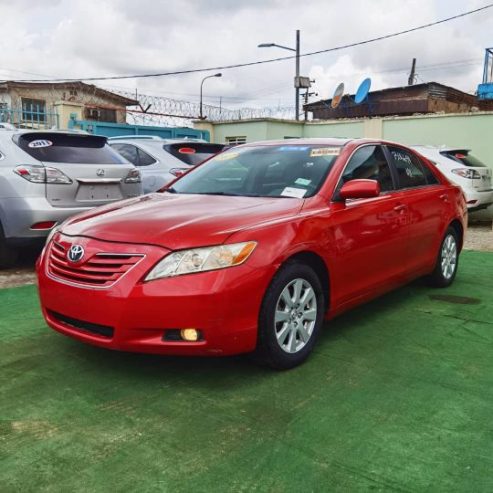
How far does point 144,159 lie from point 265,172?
4.59 m

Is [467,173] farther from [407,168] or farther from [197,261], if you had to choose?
[197,261]

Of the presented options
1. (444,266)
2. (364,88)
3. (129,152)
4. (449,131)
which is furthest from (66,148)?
(364,88)

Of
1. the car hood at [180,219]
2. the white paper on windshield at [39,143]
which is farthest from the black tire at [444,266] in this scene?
the white paper on windshield at [39,143]

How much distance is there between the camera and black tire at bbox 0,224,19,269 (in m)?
5.93

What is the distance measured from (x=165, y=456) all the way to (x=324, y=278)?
173cm

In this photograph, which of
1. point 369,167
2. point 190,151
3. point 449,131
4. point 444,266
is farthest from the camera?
point 449,131

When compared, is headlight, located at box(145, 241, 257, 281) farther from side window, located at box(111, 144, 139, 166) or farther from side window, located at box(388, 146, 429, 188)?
side window, located at box(111, 144, 139, 166)

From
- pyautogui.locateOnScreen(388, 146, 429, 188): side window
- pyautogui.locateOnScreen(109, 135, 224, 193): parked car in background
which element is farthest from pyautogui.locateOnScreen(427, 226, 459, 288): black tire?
pyautogui.locateOnScreen(109, 135, 224, 193): parked car in background

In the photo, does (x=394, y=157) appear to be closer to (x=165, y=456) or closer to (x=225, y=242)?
(x=225, y=242)

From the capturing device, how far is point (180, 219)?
11.1 ft

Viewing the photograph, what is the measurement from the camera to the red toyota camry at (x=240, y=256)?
305cm

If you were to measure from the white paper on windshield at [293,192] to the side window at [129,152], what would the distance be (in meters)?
4.99

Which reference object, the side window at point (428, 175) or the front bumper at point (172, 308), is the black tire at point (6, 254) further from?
the side window at point (428, 175)

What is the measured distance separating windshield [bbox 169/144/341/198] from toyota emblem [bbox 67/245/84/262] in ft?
4.07
